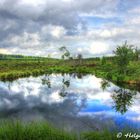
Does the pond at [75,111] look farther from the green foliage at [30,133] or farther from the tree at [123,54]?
the tree at [123,54]

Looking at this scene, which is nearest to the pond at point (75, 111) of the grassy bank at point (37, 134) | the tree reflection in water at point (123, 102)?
the tree reflection in water at point (123, 102)

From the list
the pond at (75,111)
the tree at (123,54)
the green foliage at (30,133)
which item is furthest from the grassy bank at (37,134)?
the tree at (123,54)

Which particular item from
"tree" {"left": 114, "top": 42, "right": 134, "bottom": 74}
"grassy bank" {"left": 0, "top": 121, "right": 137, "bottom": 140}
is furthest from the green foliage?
"tree" {"left": 114, "top": 42, "right": 134, "bottom": 74}

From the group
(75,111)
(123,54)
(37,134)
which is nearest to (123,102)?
(75,111)

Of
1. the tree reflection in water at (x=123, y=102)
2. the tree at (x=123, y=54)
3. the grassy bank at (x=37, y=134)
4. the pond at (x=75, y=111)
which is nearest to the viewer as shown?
the grassy bank at (x=37, y=134)

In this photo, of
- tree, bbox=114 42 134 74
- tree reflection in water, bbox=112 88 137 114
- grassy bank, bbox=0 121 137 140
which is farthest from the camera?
tree, bbox=114 42 134 74

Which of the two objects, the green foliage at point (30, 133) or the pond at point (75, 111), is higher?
the green foliage at point (30, 133)

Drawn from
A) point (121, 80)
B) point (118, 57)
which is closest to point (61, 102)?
point (121, 80)

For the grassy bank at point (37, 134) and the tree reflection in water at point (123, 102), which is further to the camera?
the tree reflection in water at point (123, 102)

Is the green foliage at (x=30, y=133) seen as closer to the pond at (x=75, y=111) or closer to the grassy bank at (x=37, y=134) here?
the grassy bank at (x=37, y=134)

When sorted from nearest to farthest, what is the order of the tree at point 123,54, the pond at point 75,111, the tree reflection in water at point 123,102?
the pond at point 75,111, the tree reflection in water at point 123,102, the tree at point 123,54

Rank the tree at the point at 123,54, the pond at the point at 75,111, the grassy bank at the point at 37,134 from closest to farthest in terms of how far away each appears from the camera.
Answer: the grassy bank at the point at 37,134 < the pond at the point at 75,111 < the tree at the point at 123,54

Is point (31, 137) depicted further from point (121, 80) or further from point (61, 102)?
point (121, 80)

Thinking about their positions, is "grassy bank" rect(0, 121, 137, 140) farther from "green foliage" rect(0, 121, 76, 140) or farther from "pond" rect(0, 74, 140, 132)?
"pond" rect(0, 74, 140, 132)
